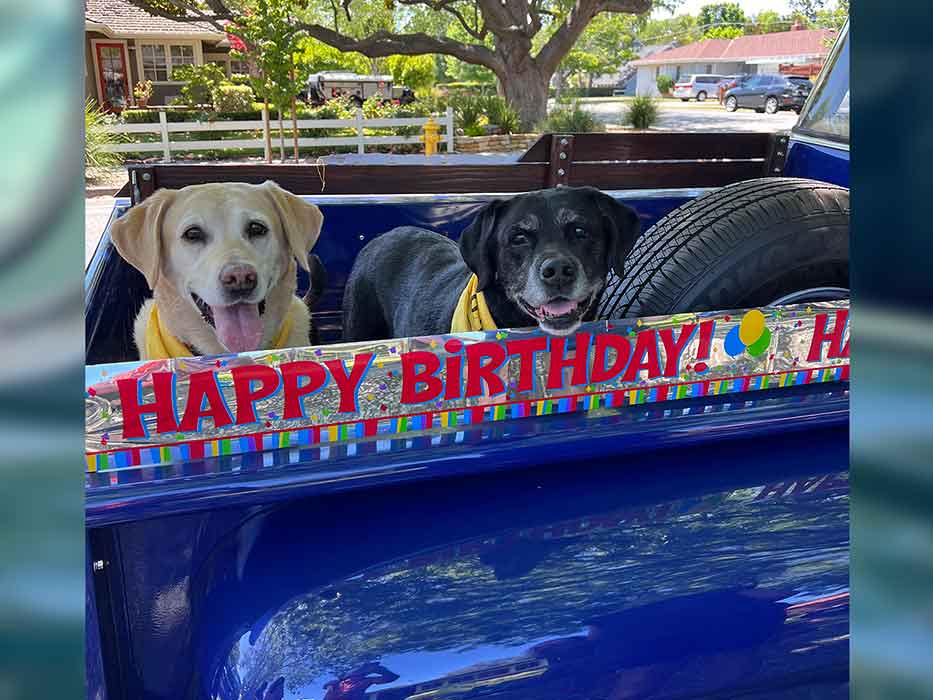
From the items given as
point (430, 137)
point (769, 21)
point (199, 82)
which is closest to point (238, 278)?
point (769, 21)

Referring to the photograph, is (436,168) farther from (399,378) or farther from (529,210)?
(399,378)

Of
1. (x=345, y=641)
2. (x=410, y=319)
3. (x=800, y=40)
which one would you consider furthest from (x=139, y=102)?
(x=345, y=641)

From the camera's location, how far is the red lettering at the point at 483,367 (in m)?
1.31

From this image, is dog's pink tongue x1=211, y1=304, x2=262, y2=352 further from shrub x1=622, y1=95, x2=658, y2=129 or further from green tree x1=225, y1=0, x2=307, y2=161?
shrub x1=622, y1=95, x2=658, y2=129

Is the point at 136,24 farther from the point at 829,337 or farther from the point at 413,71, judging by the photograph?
the point at 829,337

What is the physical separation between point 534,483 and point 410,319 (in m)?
1.19

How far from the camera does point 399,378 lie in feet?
4.17

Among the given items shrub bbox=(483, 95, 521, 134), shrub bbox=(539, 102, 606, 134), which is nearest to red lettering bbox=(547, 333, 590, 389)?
shrub bbox=(539, 102, 606, 134)

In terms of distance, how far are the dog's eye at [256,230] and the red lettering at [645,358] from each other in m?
0.99

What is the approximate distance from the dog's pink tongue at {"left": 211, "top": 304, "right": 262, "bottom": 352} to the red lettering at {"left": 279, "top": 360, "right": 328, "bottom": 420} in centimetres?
79

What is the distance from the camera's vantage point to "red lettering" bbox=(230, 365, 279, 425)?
47.0 inches

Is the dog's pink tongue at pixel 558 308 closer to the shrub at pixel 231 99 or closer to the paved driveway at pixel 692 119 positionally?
the paved driveway at pixel 692 119

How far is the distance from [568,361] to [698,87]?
121 ft

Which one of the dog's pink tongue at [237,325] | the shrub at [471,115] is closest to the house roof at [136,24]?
the shrub at [471,115]
